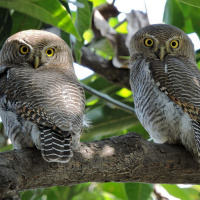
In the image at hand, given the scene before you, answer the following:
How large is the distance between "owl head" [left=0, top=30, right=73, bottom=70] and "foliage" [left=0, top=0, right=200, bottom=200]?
207 millimetres

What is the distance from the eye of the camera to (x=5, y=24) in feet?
17.8

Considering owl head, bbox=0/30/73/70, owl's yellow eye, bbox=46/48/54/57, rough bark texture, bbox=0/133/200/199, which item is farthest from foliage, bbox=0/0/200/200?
rough bark texture, bbox=0/133/200/199

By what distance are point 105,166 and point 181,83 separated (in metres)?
1.39

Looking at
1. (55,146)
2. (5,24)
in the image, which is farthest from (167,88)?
(5,24)

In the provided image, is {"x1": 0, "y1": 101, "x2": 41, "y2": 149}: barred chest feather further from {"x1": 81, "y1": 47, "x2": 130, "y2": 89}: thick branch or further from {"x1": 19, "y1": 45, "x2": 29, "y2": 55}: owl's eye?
{"x1": 81, "y1": 47, "x2": 130, "y2": 89}: thick branch

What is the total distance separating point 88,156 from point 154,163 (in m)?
0.68

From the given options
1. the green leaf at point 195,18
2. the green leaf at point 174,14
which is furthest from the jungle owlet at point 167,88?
the green leaf at point 174,14

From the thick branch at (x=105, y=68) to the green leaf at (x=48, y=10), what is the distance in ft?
5.17

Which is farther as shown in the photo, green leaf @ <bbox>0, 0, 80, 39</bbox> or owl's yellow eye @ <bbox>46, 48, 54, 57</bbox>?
owl's yellow eye @ <bbox>46, 48, 54, 57</bbox>

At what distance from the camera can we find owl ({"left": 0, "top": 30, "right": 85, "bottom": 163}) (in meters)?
3.70

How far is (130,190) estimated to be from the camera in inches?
229

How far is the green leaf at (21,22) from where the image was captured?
5812mm

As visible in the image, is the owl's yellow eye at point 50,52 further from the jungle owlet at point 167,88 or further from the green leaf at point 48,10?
the jungle owlet at point 167,88

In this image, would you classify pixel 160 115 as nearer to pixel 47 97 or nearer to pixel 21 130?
pixel 47 97
